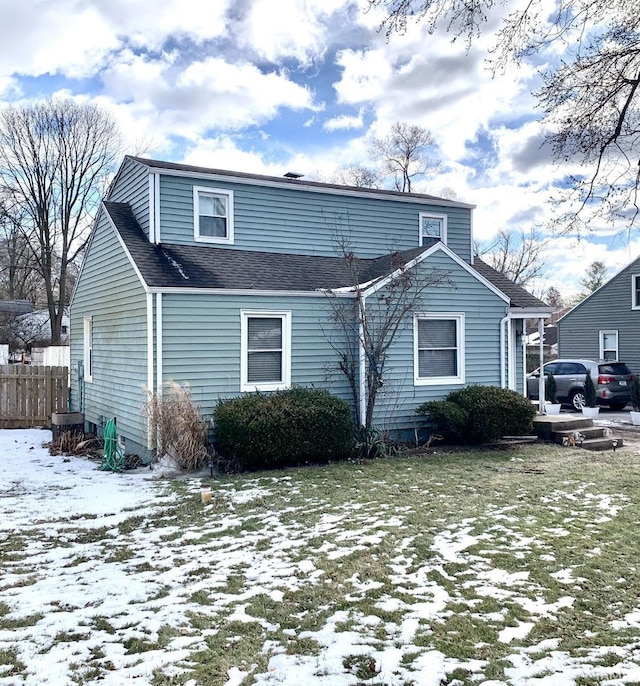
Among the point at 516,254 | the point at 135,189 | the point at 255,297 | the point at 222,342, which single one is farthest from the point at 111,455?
the point at 516,254

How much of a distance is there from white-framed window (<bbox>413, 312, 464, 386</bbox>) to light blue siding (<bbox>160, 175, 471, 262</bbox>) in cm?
270

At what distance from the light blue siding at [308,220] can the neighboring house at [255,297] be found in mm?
27

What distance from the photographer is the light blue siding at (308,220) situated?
38.2ft

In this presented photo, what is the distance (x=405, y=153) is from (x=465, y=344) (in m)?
23.5

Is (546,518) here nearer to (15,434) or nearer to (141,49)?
(15,434)

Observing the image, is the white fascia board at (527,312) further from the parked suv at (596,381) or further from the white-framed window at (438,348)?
the parked suv at (596,381)

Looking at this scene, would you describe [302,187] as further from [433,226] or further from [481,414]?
[481,414]

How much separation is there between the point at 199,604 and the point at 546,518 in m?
4.06

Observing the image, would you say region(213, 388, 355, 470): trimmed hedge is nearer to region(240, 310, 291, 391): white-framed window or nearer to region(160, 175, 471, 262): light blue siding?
region(240, 310, 291, 391): white-framed window

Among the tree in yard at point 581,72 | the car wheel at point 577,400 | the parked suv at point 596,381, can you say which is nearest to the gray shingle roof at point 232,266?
the tree in yard at point 581,72

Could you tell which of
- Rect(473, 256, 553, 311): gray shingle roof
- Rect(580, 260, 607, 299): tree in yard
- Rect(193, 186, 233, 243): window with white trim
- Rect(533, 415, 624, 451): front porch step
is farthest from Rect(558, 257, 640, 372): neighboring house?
Rect(580, 260, 607, 299): tree in yard

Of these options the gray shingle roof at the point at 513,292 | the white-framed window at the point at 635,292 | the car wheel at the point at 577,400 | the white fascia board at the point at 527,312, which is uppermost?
the white-framed window at the point at 635,292

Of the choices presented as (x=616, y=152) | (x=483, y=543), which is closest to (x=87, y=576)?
(x=483, y=543)

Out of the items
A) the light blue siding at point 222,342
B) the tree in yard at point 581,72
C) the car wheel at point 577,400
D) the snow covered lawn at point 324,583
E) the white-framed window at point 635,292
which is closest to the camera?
the snow covered lawn at point 324,583
